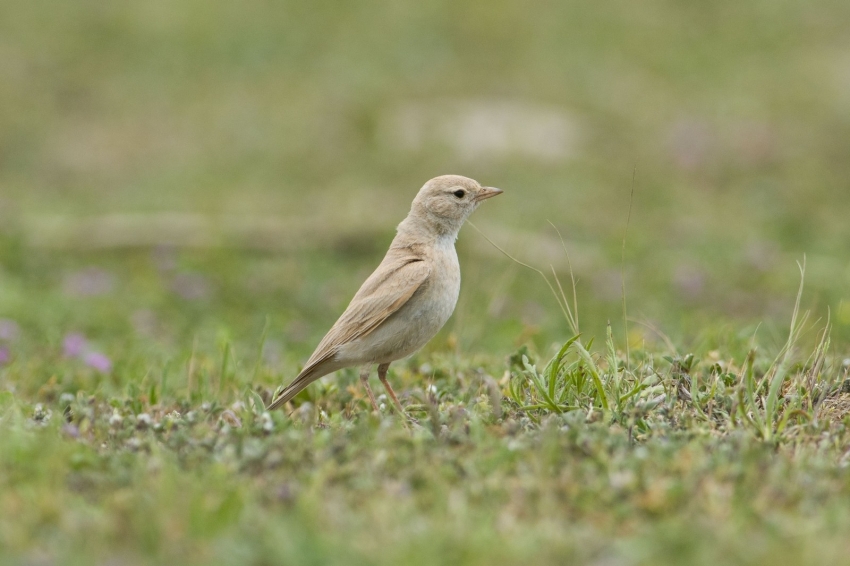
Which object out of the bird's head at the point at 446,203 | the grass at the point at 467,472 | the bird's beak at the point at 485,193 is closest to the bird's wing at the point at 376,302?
the grass at the point at 467,472

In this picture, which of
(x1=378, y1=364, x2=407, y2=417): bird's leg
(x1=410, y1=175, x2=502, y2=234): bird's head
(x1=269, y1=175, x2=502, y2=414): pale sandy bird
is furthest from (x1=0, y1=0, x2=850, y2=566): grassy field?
(x1=410, y1=175, x2=502, y2=234): bird's head

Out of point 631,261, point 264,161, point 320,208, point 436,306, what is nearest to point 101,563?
point 436,306

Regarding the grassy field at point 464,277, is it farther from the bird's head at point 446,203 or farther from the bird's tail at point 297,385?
the bird's head at point 446,203

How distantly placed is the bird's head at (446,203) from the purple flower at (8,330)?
347cm

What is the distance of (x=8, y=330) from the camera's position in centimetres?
827

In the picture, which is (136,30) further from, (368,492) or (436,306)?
(368,492)

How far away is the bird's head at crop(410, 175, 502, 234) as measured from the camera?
6805mm

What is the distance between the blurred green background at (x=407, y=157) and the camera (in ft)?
34.7

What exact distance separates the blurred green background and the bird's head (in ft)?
2.93

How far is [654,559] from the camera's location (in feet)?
11.3

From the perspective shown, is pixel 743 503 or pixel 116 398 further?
pixel 116 398

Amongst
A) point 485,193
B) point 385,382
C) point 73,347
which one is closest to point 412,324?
point 385,382

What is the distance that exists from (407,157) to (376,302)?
10.1 m

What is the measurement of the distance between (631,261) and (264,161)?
22.3 feet
